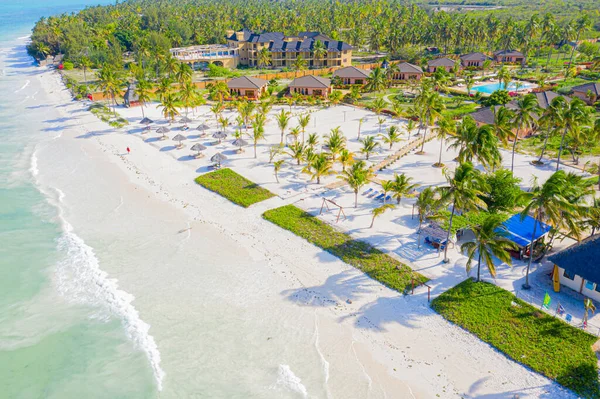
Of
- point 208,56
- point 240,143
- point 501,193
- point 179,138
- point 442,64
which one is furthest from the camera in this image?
point 208,56

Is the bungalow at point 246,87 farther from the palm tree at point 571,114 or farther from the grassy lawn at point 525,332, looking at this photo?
the grassy lawn at point 525,332

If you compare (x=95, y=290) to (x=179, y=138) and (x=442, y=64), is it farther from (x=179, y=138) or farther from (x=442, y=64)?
(x=442, y=64)

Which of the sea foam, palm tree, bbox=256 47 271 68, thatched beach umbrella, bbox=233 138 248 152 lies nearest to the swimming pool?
palm tree, bbox=256 47 271 68

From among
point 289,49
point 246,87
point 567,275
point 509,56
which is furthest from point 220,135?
point 509,56

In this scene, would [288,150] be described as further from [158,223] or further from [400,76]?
[400,76]

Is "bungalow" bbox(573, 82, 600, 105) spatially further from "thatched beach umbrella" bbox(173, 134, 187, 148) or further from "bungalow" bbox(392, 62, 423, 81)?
"thatched beach umbrella" bbox(173, 134, 187, 148)

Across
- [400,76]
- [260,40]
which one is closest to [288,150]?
[400,76]

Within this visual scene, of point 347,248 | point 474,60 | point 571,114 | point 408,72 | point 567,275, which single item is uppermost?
point 474,60
